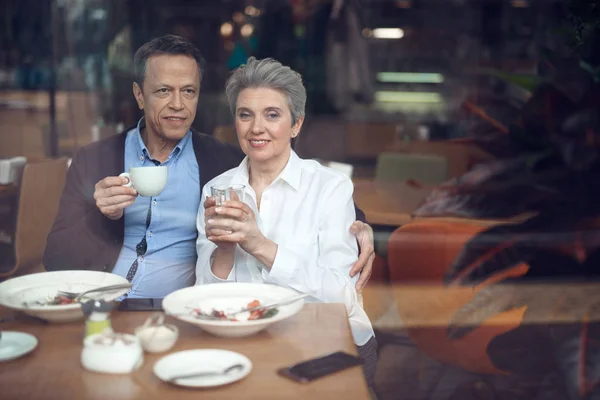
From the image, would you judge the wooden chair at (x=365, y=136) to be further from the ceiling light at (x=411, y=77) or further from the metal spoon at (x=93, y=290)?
the metal spoon at (x=93, y=290)

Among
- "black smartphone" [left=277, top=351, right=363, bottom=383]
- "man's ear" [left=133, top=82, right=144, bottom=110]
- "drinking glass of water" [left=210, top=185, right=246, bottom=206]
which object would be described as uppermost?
"man's ear" [left=133, top=82, right=144, bottom=110]

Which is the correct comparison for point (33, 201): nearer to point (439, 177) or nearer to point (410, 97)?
point (439, 177)

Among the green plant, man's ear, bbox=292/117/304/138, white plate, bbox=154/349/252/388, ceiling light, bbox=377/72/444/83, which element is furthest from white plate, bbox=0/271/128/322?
ceiling light, bbox=377/72/444/83

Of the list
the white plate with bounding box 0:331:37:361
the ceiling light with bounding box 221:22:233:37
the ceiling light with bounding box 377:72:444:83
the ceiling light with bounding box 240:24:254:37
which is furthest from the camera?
the ceiling light with bounding box 377:72:444:83

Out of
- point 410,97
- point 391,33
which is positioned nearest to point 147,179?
point 391,33

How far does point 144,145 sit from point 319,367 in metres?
1.26

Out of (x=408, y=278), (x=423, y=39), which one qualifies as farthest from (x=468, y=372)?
(x=423, y=39)

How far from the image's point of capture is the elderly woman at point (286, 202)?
6.88 ft

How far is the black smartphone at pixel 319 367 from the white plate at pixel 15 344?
543mm

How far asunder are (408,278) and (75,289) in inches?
55.9

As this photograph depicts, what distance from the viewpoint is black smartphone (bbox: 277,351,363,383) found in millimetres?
1370

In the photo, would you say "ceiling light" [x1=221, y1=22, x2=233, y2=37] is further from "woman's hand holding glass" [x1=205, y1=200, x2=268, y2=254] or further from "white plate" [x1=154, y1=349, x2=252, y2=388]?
"white plate" [x1=154, y1=349, x2=252, y2=388]

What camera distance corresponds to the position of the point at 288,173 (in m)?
2.19

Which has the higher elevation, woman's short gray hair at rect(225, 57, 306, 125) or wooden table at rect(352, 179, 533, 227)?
woman's short gray hair at rect(225, 57, 306, 125)
